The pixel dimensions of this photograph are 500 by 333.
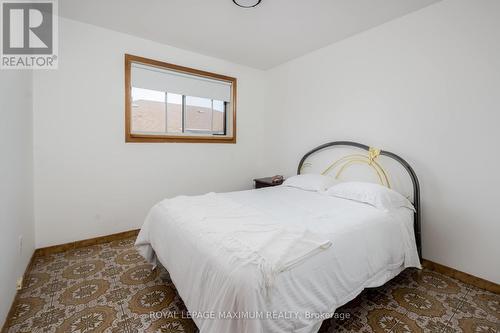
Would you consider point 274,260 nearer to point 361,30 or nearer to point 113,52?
point 361,30

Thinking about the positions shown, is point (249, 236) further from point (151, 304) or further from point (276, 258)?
point (151, 304)

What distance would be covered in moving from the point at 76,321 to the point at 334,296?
67.0 inches

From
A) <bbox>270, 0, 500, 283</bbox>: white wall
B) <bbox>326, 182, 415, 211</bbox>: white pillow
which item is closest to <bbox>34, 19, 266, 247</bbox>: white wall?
<bbox>326, 182, 415, 211</bbox>: white pillow

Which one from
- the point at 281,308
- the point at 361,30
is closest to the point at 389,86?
the point at 361,30

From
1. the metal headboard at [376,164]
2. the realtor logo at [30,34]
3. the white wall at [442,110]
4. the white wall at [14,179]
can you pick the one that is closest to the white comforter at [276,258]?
the metal headboard at [376,164]

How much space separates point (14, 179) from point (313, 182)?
2773 mm

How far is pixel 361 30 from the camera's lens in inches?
108

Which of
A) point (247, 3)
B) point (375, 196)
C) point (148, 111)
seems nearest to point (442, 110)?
point (375, 196)

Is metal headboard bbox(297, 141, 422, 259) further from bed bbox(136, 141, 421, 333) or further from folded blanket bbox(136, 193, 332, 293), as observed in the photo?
folded blanket bbox(136, 193, 332, 293)

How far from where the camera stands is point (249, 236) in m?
1.41

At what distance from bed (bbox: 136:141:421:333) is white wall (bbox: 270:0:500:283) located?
24 centimetres

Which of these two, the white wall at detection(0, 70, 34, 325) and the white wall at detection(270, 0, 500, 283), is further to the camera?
the white wall at detection(270, 0, 500, 283)

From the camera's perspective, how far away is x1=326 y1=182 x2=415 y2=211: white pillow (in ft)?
6.94

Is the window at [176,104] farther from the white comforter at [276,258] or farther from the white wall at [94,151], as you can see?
the white comforter at [276,258]
